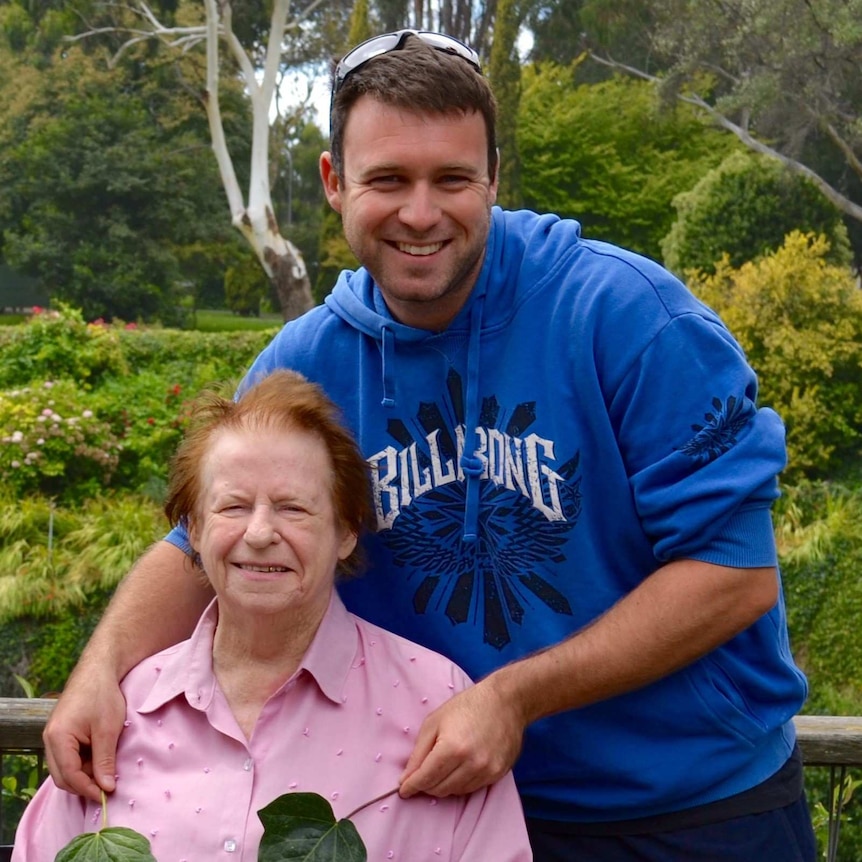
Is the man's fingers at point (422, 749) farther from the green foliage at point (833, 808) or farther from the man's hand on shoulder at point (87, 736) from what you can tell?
the green foliage at point (833, 808)

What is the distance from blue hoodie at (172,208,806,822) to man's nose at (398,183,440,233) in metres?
0.13

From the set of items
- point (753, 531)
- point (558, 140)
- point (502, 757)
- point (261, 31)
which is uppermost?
point (261, 31)

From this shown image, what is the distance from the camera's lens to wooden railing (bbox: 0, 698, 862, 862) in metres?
2.14

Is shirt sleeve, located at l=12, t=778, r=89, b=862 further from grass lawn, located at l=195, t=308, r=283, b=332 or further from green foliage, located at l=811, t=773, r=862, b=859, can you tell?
grass lawn, located at l=195, t=308, r=283, b=332

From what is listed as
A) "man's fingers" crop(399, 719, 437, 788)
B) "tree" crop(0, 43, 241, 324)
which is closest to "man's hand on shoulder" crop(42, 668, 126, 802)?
"man's fingers" crop(399, 719, 437, 788)

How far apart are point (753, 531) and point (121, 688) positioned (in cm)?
94

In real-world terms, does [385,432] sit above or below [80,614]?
above

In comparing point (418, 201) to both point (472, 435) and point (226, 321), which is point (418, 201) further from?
point (226, 321)

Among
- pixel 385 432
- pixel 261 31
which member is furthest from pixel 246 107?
pixel 385 432

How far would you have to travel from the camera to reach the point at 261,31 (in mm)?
26109

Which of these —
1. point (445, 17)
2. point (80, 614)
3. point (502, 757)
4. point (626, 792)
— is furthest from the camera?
point (445, 17)

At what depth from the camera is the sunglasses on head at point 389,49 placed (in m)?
1.70

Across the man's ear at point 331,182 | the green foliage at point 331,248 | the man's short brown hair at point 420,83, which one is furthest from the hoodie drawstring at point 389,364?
the green foliage at point 331,248

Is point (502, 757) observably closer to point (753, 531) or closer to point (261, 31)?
point (753, 531)
